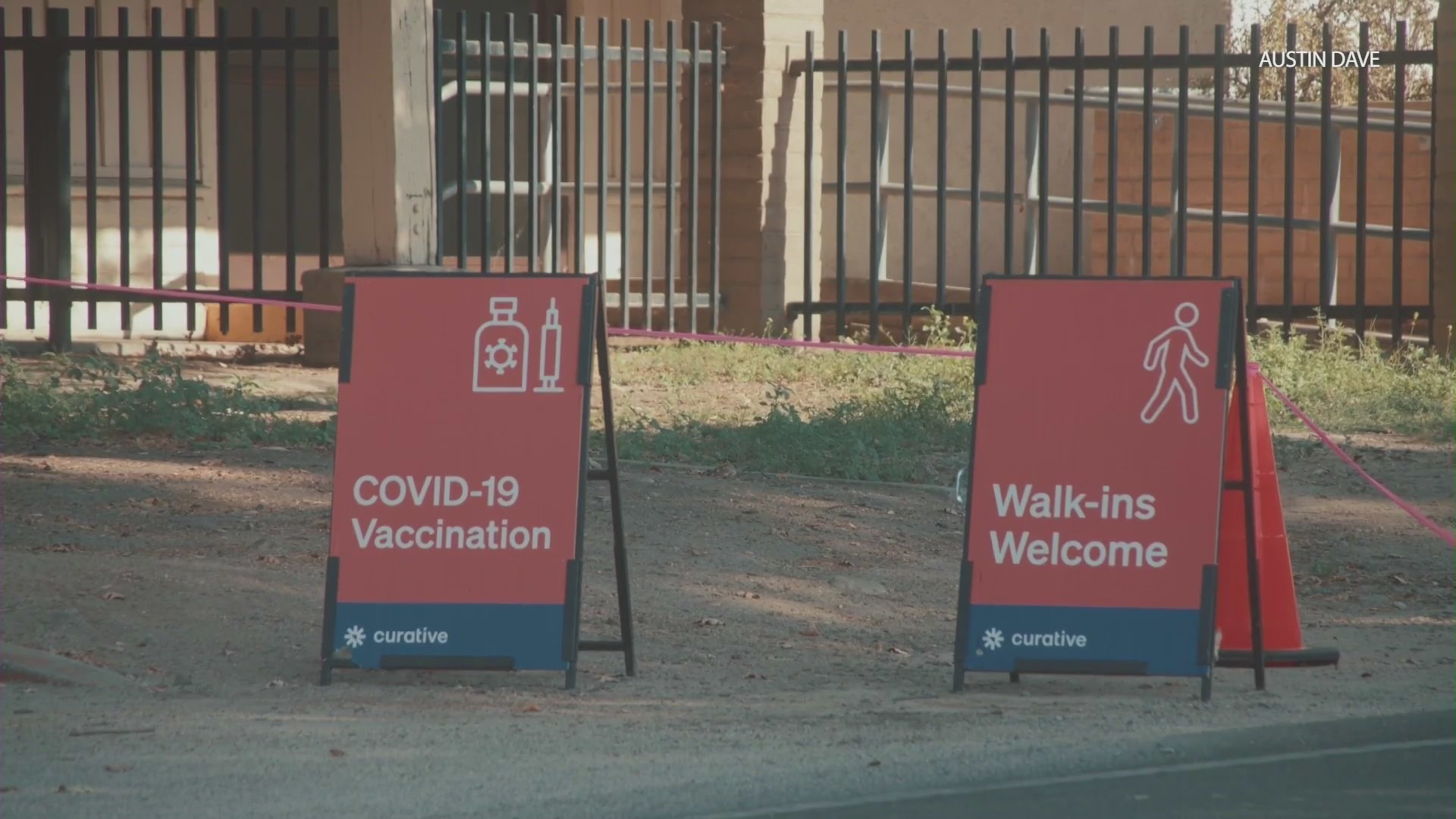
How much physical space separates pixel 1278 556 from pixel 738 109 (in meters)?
8.21

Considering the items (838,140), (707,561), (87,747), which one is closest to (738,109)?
(838,140)

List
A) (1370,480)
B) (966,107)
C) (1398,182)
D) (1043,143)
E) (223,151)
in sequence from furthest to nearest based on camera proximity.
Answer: (966,107) < (1043,143) < (223,151) < (1398,182) < (1370,480)

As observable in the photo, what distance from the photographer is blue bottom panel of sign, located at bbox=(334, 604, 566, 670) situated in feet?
18.0

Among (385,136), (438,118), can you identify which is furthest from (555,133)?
(385,136)

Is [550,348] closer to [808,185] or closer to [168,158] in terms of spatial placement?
[808,185]

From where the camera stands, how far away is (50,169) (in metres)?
12.1

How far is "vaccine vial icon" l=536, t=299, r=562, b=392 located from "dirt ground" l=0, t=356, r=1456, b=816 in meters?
0.99

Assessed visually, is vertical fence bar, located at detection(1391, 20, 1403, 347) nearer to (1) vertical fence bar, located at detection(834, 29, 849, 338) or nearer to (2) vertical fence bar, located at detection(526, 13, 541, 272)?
(1) vertical fence bar, located at detection(834, 29, 849, 338)

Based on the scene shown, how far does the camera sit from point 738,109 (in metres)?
13.3

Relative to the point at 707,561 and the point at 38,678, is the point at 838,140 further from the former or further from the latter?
the point at 38,678

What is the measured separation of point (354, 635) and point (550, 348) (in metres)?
1.10

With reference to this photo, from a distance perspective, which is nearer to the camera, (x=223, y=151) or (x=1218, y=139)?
(x=1218, y=139)

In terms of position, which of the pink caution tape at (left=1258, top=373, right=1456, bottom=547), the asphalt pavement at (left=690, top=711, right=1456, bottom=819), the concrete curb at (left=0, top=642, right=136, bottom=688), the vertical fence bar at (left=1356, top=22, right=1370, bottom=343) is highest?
the vertical fence bar at (left=1356, top=22, right=1370, bottom=343)

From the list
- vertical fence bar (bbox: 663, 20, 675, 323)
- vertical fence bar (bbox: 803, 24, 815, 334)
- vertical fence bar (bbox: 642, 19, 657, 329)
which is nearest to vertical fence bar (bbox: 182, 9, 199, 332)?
vertical fence bar (bbox: 642, 19, 657, 329)
